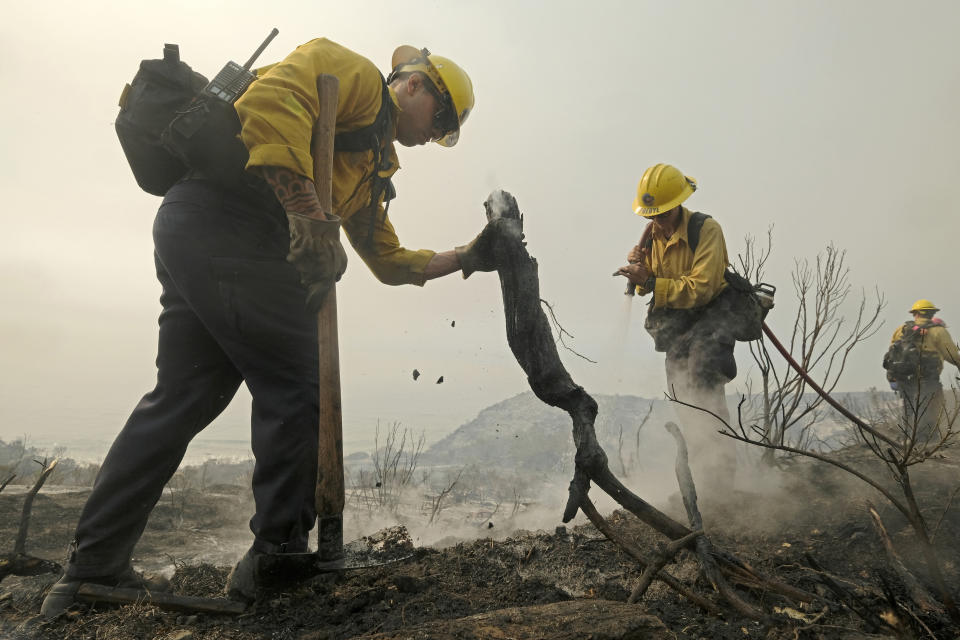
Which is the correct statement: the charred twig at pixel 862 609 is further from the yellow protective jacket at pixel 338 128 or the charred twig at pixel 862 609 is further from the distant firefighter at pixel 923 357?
the distant firefighter at pixel 923 357

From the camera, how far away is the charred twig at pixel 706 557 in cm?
169

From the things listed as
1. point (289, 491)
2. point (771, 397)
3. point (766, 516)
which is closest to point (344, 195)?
point (289, 491)

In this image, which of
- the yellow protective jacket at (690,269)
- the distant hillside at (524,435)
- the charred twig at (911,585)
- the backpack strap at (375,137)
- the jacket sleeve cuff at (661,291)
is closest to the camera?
the charred twig at (911,585)

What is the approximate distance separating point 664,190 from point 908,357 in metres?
6.13

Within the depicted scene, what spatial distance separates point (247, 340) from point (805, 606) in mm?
2014

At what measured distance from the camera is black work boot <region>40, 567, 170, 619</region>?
6.36 ft

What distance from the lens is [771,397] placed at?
575cm

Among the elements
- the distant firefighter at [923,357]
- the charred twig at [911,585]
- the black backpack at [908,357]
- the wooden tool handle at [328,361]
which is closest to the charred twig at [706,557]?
the charred twig at [911,585]

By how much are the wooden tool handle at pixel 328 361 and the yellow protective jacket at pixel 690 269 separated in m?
2.92

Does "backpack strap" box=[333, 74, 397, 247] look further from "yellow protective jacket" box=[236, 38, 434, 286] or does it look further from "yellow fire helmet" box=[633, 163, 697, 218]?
"yellow fire helmet" box=[633, 163, 697, 218]

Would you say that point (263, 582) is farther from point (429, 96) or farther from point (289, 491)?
point (429, 96)

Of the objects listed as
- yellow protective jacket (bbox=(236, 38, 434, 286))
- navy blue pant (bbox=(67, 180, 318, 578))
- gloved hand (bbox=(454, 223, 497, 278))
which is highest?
yellow protective jacket (bbox=(236, 38, 434, 286))

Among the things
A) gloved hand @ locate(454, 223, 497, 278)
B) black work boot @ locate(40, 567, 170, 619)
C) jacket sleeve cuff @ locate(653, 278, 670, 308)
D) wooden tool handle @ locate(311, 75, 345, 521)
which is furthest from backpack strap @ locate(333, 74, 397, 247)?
jacket sleeve cuff @ locate(653, 278, 670, 308)

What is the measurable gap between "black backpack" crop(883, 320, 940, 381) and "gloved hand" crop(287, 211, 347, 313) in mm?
8848
